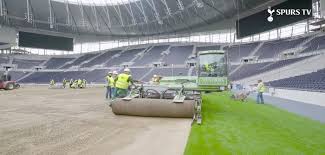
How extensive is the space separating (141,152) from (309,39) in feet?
126

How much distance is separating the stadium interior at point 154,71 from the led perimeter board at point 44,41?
24cm

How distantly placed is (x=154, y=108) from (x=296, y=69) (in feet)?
76.4

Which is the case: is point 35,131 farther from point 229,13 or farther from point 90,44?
point 90,44

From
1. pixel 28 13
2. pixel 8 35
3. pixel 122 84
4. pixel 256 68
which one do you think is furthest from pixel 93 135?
pixel 8 35

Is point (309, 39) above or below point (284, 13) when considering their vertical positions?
below

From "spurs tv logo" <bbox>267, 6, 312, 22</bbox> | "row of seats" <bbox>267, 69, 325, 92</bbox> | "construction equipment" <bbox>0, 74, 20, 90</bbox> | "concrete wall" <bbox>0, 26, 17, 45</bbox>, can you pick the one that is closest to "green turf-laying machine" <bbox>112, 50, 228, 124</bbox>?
"row of seats" <bbox>267, 69, 325, 92</bbox>

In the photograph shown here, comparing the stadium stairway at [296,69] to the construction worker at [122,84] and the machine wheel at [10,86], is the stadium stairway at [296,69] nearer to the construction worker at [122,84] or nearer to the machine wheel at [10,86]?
the construction worker at [122,84]

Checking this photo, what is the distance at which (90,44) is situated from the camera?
6575 cm

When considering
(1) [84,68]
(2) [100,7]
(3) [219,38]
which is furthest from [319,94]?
(1) [84,68]

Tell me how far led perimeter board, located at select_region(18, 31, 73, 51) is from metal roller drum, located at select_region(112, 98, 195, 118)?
5724cm

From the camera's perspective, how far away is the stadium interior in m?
5.41

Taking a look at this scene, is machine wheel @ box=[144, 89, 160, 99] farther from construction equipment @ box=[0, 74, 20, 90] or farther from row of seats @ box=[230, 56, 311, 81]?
row of seats @ box=[230, 56, 311, 81]

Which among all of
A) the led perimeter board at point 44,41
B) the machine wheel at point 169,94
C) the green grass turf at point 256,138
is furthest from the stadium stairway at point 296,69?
the led perimeter board at point 44,41

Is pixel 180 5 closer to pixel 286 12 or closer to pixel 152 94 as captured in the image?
pixel 286 12
